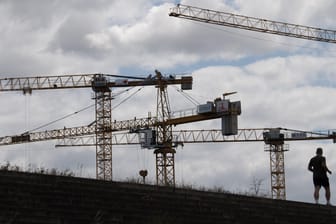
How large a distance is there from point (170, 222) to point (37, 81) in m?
81.6

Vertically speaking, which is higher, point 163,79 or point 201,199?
point 163,79

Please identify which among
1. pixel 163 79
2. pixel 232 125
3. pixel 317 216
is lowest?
pixel 317 216

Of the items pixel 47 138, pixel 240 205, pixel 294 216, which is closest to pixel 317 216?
pixel 294 216

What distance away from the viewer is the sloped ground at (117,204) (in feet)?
44.3

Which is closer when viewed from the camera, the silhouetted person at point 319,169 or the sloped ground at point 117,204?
the sloped ground at point 117,204

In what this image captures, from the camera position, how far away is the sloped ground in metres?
13.5

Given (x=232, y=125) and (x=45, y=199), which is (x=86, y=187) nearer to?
(x=45, y=199)

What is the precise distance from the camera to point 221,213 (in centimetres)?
1739

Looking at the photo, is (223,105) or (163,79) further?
(163,79)

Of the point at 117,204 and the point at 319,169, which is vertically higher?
the point at 319,169

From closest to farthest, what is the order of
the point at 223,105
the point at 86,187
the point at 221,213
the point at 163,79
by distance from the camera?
1. the point at 86,187
2. the point at 221,213
3. the point at 223,105
4. the point at 163,79

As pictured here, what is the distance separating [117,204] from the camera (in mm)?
15188

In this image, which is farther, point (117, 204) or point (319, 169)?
point (319, 169)

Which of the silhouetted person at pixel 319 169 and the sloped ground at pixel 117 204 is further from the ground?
the silhouetted person at pixel 319 169
